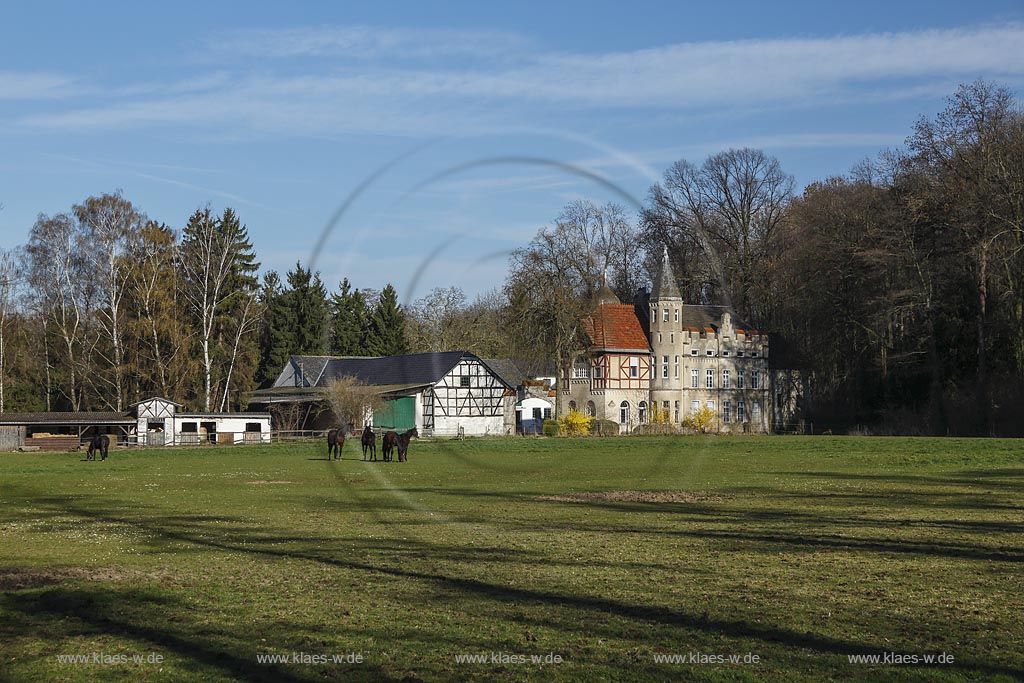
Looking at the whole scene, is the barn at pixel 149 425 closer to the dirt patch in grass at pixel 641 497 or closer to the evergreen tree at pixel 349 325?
the evergreen tree at pixel 349 325

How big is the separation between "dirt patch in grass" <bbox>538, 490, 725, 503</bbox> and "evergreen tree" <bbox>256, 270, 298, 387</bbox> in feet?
179

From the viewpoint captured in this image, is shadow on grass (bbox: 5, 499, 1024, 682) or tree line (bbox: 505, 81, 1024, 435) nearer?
shadow on grass (bbox: 5, 499, 1024, 682)

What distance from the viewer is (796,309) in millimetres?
74875

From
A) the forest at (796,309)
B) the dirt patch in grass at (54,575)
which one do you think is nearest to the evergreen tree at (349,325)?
the forest at (796,309)

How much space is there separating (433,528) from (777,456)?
31.6m

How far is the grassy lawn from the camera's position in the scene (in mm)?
10266

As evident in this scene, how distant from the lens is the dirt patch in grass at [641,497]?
2656cm

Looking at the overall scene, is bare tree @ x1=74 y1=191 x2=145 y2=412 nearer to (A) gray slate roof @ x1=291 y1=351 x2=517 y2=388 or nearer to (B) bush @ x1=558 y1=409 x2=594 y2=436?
(A) gray slate roof @ x1=291 y1=351 x2=517 y2=388

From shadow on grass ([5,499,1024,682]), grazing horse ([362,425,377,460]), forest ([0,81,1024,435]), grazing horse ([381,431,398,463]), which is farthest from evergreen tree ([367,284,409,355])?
shadow on grass ([5,499,1024,682])

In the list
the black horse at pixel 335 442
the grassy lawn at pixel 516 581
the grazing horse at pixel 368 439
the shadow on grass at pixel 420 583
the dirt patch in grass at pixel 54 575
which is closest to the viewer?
the grassy lawn at pixel 516 581

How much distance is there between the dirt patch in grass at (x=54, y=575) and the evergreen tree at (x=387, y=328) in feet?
182

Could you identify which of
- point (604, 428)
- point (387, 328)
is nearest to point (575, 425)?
point (604, 428)

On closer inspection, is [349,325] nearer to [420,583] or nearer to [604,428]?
[604,428]

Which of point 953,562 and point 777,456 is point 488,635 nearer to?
point 953,562
